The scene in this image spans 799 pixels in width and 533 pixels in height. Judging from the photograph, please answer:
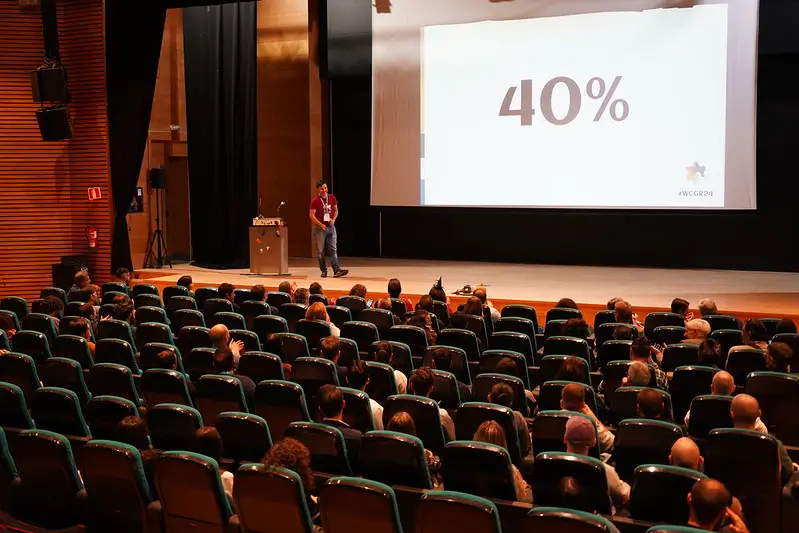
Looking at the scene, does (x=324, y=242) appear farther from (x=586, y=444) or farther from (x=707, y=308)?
(x=586, y=444)

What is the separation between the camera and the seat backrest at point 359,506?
368cm

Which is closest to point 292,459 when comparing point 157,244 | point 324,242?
point 324,242

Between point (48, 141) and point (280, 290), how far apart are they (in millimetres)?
5638

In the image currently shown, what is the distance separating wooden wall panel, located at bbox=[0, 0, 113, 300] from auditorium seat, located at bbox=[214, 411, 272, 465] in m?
9.14

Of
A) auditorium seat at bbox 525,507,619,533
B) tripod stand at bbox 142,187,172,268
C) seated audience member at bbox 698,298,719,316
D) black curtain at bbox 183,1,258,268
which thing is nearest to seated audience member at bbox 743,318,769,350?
seated audience member at bbox 698,298,719,316

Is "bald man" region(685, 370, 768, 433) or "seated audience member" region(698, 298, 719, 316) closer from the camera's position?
"bald man" region(685, 370, 768, 433)

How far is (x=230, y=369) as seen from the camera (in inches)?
230

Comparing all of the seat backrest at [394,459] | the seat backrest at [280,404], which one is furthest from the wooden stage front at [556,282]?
the seat backrest at [394,459]

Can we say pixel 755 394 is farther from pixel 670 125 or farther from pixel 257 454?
pixel 670 125

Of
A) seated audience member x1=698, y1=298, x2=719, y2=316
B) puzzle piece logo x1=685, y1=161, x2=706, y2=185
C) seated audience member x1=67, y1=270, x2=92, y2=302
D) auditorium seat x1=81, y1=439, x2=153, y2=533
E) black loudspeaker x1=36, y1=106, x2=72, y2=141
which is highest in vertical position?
black loudspeaker x1=36, y1=106, x2=72, y2=141

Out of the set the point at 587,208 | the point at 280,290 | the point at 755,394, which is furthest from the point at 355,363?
the point at 587,208

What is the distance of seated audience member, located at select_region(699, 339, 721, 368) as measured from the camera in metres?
5.92

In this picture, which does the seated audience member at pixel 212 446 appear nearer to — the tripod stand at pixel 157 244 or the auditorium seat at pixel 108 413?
the auditorium seat at pixel 108 413

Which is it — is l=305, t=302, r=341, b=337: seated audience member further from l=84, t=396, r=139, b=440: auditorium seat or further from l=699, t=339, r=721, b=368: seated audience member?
l=699, t=339, r=721, b=368: seated audience member
